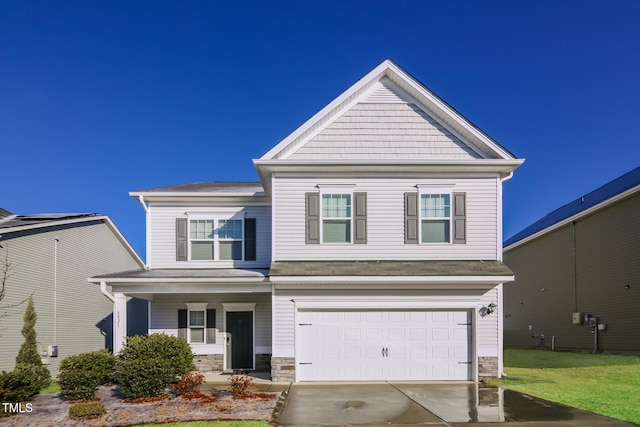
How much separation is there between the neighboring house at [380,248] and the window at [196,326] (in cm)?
112

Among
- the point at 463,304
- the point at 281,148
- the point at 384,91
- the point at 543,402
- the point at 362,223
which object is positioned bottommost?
the point at 543,402

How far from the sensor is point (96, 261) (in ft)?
65.1

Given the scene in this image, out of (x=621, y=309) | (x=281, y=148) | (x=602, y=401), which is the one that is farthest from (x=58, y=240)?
(x=621, y=309)

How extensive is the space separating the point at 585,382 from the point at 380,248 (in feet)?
20.9

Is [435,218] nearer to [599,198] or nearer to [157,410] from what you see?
[157,410]

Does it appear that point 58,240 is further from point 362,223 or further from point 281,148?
point 362,223

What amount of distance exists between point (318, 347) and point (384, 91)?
7750mm

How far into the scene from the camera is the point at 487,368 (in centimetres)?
1391

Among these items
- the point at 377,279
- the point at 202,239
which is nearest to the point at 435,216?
the point at 377,279

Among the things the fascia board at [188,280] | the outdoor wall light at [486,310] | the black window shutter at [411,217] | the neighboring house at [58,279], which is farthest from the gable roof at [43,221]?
the outdoor wall light at [486,310]

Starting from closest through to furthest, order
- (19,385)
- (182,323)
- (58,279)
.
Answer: (19,385)
(182,323)
(58,279)

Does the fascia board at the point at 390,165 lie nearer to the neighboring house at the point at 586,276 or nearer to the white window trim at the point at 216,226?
the white window trim at the point at 216,226

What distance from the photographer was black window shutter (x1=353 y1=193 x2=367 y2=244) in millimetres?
14422

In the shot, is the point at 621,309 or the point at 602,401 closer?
the point at 602,401
